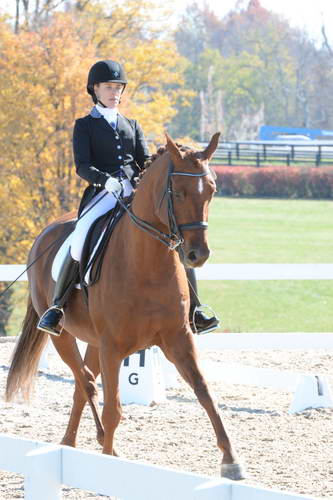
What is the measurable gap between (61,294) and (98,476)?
9.26ft

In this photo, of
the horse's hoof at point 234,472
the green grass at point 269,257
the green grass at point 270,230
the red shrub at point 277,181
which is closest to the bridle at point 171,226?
the horse's hoof at point 234,472

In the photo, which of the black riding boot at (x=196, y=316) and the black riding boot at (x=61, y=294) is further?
the black riding boot at (x=61, y=294)

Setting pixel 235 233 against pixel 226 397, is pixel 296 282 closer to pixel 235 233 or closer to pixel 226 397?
pixel 235 233

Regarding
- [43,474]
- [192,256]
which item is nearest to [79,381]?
[192,256]

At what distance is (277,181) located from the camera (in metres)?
43.9

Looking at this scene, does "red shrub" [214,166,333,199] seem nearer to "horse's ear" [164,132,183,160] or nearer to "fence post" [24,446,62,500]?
"horse's ear" [164,132,183,160]

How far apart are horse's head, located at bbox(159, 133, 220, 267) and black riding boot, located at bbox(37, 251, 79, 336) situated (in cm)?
123

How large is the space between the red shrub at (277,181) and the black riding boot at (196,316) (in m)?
36.5

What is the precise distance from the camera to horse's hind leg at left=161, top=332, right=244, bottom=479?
5.45 metres

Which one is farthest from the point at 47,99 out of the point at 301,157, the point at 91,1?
the point at 301,157

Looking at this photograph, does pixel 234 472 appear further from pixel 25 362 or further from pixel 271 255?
pixel 271 255

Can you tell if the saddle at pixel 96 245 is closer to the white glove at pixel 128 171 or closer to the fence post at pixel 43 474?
the white glove at pixel 128 171

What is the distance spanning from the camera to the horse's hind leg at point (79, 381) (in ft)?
22.2

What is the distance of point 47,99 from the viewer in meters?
21.7
